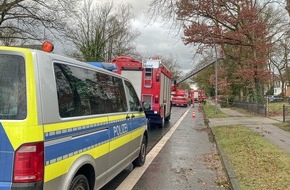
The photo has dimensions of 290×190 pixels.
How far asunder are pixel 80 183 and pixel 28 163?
3.59ft

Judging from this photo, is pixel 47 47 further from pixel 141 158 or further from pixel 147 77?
pixel 147 77

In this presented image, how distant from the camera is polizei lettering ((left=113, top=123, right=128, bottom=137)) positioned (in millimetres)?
5803

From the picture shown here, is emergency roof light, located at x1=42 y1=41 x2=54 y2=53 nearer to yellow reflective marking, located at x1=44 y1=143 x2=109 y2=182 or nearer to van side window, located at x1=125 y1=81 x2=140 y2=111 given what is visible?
yellow reflective marking, located at x1=44 y1=143 x2=109 y2=182

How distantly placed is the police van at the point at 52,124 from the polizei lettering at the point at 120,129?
0.58ft

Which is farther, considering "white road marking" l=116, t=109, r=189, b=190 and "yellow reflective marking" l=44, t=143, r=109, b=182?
"white road marking" l=116, t=109, r=189, b=190

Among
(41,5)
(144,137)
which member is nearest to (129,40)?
(41,5)

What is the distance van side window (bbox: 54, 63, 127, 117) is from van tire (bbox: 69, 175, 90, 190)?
75cm

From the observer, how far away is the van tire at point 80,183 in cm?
417

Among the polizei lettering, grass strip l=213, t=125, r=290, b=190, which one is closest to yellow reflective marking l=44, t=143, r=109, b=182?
A: the polizei lettering

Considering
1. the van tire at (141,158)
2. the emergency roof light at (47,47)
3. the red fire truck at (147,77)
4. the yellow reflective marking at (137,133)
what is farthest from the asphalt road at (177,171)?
the red fire truck at (147,77)

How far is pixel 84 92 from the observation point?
4.75 m

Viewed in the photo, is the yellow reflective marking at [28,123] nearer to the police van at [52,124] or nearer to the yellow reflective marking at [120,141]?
the police van at [52,124]

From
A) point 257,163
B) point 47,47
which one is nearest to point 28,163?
point 47,47

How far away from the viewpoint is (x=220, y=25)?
27375mm
